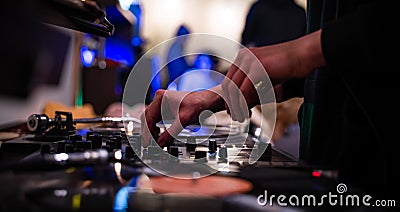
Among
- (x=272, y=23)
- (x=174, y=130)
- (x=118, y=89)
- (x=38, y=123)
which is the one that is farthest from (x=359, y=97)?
(x=272, y=23)

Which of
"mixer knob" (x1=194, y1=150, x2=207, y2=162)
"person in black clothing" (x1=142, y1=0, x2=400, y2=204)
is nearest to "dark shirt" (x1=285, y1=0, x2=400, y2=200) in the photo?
"person in black clothing" (x1=142, y1=0, x2=400, y2=204)

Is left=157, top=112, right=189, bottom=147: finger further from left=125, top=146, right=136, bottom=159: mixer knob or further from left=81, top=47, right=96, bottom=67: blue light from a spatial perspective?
left=81, top=47, right=96, bottom=67: blue light

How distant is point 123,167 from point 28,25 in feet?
3.38

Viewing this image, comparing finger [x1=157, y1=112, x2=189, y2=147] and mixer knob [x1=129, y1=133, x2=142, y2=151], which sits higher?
finger [x1=157, y1=112, x2=189, y2=147]

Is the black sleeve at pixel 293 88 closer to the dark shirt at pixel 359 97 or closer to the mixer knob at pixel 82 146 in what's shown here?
the dark shirt at pixel 359 97

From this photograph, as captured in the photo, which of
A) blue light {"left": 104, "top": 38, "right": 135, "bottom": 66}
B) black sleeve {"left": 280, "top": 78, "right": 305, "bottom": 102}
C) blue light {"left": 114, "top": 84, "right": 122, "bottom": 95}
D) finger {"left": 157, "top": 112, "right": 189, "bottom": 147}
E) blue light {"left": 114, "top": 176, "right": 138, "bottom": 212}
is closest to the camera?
blue light {"left": 114, "top": 176, "right": 138, "bottom": 212}

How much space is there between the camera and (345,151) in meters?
0.75

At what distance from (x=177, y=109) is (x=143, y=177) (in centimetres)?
31

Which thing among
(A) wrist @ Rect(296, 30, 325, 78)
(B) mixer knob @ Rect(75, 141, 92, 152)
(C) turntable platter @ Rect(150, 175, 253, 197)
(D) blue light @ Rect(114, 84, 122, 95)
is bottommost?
(C) turntable platter @ Rect(150, 175, 253, 197)

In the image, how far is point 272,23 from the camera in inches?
140

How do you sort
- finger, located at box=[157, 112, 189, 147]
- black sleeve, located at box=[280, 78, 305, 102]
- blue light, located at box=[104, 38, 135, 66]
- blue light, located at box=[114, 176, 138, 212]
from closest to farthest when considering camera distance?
1. blue light, located at box=[114, 176, 138, 212]
2. finger, located at box=[157, 112, 189, 147]
3. black sleeve, located at box=[280, 78, 305, 102]
4. blue light, located at box=[104, 38, 135, 66]

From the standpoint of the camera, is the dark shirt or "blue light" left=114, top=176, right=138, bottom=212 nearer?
"blue light" left=114, top=176, right=138, bottom=212
